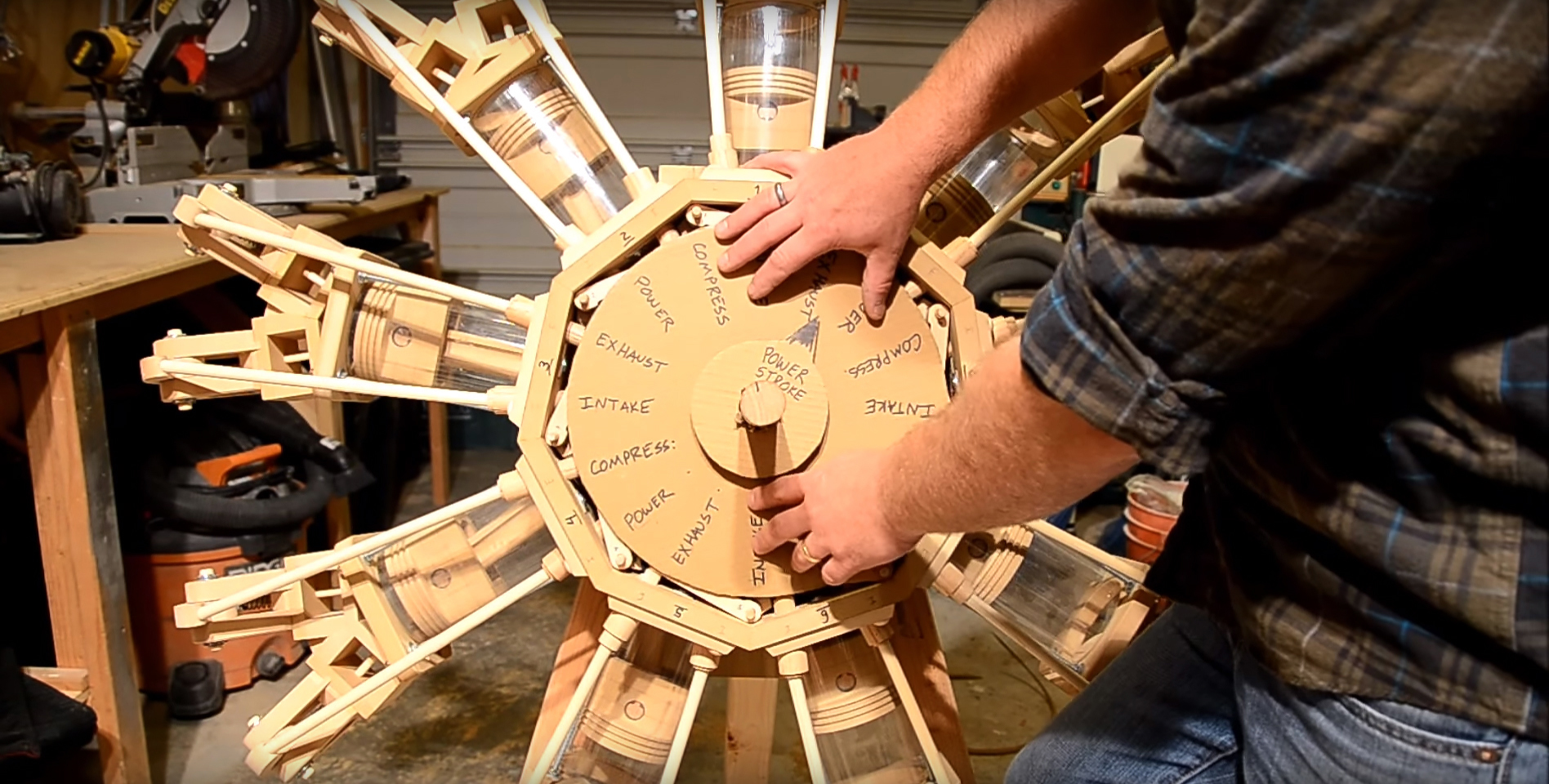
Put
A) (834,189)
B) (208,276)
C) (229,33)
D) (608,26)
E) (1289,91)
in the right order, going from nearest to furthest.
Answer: (1289,91), (834,189), (208,276), (229,33), (608,26)

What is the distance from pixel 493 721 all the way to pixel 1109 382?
6.02 feet

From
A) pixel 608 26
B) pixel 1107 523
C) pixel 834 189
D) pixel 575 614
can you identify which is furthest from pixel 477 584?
pixel 608 26

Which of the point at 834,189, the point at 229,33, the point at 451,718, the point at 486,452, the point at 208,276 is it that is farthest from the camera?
the point at 486,452

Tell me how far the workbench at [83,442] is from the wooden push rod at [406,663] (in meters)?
0.75

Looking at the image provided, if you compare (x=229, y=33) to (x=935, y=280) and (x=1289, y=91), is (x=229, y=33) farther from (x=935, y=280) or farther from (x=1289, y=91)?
(x=1289, y=91)

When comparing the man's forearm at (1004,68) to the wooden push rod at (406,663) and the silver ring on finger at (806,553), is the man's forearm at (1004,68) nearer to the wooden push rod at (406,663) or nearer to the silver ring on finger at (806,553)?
the silver ring on finger at (806,553)

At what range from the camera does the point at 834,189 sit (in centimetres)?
113

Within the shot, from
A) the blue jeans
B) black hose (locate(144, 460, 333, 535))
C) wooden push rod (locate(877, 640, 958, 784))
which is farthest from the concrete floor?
the blue jeans

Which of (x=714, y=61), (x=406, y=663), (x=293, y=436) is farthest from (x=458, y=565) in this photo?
(x=293, y=436)

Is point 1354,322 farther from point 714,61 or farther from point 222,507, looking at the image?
point 222,507

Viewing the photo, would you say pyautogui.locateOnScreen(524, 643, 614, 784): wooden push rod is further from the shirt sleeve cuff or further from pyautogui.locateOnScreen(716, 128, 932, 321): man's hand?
the shirt sleeve cuff

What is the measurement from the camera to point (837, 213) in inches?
44.4

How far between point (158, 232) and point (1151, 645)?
2.01 meters

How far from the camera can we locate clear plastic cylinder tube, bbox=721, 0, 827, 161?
1307mm
